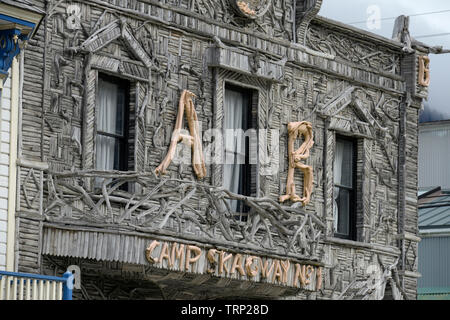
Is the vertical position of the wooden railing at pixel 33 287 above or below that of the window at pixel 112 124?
below

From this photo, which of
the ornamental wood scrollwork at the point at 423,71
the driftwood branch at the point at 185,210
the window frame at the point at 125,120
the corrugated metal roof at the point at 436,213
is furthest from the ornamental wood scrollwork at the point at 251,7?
the corrugated metal roof at the point at 436,213

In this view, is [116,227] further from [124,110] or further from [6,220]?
[124,110]

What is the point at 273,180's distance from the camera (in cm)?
3341

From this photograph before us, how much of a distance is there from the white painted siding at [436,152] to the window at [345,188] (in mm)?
22619

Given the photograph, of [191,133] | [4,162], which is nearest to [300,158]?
[191,133]

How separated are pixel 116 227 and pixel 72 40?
396cm

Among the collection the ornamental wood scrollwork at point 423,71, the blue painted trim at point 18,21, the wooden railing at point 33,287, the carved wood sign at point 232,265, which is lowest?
the wooden railing at point 33,287

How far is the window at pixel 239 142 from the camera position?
108 feet

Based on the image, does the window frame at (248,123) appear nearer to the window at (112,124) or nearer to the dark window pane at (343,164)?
the window at (112,124)

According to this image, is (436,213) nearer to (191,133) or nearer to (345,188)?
(345,188)

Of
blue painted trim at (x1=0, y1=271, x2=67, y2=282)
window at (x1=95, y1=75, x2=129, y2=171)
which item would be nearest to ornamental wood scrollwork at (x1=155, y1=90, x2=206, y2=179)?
window at (x1=95, y1=75, x2=129, y2=171)
